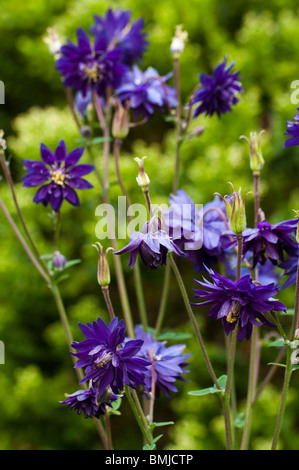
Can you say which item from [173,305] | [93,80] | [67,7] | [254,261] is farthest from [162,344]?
[67,7]

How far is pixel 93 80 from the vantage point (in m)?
0.96

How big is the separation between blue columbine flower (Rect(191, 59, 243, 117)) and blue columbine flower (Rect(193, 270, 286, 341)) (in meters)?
0.40

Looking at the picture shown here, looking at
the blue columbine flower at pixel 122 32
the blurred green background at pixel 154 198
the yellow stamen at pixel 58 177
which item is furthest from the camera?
the blurred green background at pixel 154 198

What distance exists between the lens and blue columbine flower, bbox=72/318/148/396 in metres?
0.61

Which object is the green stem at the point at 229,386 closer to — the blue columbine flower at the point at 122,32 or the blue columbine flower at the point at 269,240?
the blue columbine flower at the point at 269,240

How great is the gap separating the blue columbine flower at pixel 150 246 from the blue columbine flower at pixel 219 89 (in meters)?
0.37

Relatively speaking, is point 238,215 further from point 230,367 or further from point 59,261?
point 59,261

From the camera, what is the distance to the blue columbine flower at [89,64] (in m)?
0.94

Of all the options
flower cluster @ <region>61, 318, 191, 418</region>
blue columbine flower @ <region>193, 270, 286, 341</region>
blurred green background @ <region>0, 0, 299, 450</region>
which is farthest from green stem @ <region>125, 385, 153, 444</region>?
blurred green background @ <region>0, 0, 299, 450</region>

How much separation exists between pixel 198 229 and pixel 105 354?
10.1 inches

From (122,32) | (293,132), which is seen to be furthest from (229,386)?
(122,32)

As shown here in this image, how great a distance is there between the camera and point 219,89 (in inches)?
35.7

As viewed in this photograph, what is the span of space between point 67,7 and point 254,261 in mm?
1826

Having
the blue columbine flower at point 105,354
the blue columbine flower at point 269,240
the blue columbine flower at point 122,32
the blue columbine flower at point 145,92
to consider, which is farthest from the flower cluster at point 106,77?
the blue columbine flower at point 105,354
